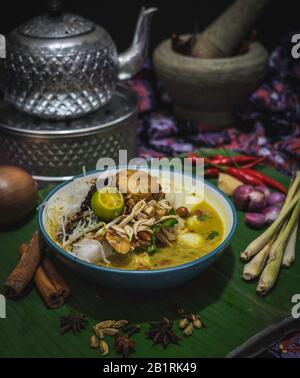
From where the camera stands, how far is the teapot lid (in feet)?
7.36

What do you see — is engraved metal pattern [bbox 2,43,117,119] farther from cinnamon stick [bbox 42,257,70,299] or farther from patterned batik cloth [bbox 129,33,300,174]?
cinnamon stick [bbox 42,257,70,299]

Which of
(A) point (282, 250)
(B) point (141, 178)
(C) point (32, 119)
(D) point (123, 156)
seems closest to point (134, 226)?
(B) point (141, 178)

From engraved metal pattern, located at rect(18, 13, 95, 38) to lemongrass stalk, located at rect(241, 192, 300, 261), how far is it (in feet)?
3.96

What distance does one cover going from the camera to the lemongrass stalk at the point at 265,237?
180 cm

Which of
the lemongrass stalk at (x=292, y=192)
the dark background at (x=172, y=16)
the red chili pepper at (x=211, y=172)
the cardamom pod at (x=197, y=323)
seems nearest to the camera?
the cardamom pod at (x=197, y=323)

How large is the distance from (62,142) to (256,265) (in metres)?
1.03

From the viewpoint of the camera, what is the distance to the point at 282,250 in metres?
1.79

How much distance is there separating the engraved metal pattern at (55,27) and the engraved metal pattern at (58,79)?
8cm

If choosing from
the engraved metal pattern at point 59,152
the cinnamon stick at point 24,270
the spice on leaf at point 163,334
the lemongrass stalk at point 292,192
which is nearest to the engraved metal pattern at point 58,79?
the engraved metal pattern at point 59,152

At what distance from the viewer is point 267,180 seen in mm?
2311

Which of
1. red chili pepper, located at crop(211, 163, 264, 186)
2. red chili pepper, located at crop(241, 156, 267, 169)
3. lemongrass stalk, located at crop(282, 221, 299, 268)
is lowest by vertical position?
red chili pepper, located at crop(241, 156, 267, 169)

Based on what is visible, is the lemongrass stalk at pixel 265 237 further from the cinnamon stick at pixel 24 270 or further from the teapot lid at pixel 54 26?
the teapot lid at pixel 54 26

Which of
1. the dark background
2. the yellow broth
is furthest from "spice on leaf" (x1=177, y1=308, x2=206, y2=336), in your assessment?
the dark background

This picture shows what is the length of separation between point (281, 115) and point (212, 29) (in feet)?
2.14
